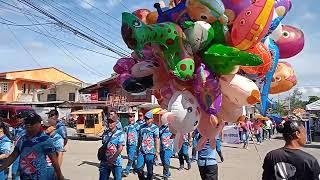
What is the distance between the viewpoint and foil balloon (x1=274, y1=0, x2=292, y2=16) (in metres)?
4.09

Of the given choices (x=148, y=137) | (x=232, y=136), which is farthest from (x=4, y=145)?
(x=232, y=136)

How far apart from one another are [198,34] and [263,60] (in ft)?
2.20

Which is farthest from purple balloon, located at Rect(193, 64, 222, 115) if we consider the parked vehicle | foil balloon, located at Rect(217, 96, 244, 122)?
the parked vehicle

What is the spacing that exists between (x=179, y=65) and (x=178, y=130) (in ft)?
1.96

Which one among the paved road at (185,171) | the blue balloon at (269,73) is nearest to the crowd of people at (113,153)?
the blue balloon at (269,73)

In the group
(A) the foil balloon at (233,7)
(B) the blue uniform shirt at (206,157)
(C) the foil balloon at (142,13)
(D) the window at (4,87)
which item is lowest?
(B) the blue uniform shirt at (206,157)

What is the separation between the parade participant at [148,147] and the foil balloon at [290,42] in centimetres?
477

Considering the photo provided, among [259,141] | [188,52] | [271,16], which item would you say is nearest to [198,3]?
[188,52]

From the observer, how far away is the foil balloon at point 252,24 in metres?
3.46

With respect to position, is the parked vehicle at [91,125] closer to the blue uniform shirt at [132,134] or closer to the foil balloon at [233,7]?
the blue uniform shirt at [132,134]

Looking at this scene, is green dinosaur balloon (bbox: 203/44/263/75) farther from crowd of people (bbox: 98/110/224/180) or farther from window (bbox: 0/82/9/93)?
window (bbox: 0/82/9/93)

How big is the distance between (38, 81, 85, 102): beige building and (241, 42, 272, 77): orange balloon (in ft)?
134

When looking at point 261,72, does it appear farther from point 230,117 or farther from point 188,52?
point 188,52

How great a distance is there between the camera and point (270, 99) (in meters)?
4.58
